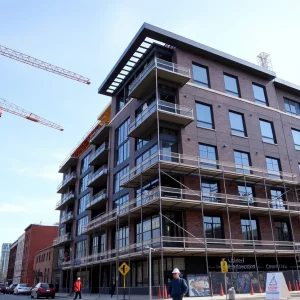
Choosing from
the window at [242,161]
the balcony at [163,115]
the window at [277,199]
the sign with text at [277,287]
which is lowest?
the sign with text at [277,287]

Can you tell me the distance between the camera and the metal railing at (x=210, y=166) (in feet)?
83.5

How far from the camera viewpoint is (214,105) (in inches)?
1178

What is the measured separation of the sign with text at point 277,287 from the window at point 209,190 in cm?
850

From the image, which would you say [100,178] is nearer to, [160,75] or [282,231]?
[160,75]

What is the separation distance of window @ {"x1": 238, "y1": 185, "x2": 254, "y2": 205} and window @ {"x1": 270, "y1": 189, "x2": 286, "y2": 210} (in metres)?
2.22

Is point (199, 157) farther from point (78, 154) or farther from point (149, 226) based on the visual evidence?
point (78, 154)

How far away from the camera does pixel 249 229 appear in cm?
2741

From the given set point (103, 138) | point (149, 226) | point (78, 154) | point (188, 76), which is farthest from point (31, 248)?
point (188, 76)

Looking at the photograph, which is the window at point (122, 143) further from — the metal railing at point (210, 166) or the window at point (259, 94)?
the window at point (259, 94)

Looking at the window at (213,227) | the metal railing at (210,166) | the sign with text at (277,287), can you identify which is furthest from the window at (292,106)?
the sign with text at (277,287)

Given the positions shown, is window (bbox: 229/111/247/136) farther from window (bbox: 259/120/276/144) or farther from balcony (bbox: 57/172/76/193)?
balcony (bbox: 57/172/76/193)

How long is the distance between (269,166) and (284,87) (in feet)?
33.4

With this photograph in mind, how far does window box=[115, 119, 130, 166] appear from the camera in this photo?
1318 inches

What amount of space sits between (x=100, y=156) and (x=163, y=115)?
14.4 m
